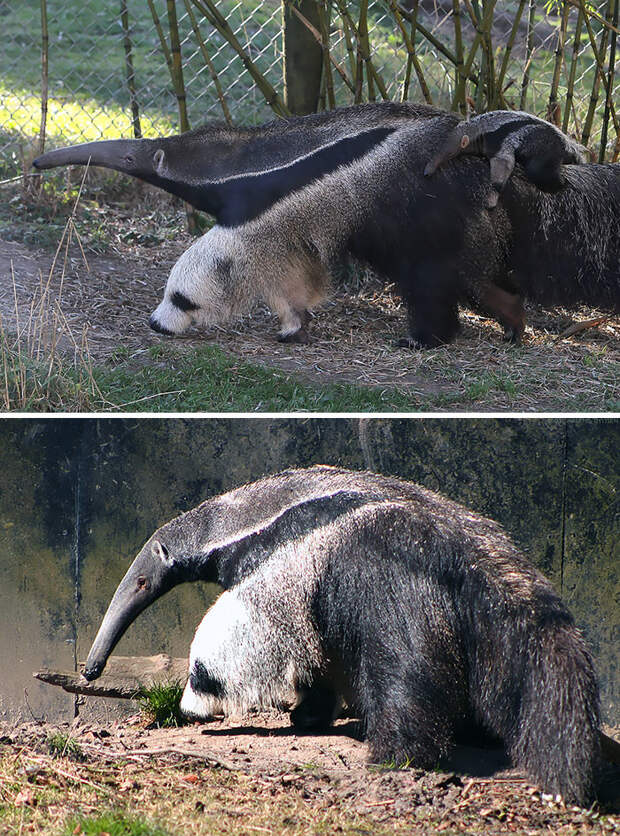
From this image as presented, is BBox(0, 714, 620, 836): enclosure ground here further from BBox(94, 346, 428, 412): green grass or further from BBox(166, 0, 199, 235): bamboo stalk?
BBox(166, 0, 199, 235): bamboo stalk

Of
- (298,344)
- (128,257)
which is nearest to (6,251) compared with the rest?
(128,257)

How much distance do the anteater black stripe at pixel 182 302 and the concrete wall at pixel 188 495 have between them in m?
2.29

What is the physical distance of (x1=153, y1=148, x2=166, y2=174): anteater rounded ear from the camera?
666 centimetres

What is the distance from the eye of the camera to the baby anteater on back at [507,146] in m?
6.13

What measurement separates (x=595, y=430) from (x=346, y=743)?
149 centimetres

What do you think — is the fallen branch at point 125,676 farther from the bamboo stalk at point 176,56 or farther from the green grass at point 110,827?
the bamboo stalk at point 176,56

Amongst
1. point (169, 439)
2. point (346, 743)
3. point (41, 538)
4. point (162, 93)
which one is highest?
point (162, 93)

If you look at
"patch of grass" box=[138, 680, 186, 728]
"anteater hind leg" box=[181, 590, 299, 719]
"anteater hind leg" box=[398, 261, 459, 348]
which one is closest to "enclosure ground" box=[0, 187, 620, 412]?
"anteater hind leg" box=[398, 261, 459, 348]

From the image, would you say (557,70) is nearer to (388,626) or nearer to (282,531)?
(282,531)

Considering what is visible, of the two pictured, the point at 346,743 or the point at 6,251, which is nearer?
the point at 346,743

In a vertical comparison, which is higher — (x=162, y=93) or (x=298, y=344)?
(x=162, y=93)

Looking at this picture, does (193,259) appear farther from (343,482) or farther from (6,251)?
(343,482)

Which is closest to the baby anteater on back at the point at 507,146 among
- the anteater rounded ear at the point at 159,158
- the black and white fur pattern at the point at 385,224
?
the black and white fur pattern at the point at 385,224

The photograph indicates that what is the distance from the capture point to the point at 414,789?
3404 millimetres
